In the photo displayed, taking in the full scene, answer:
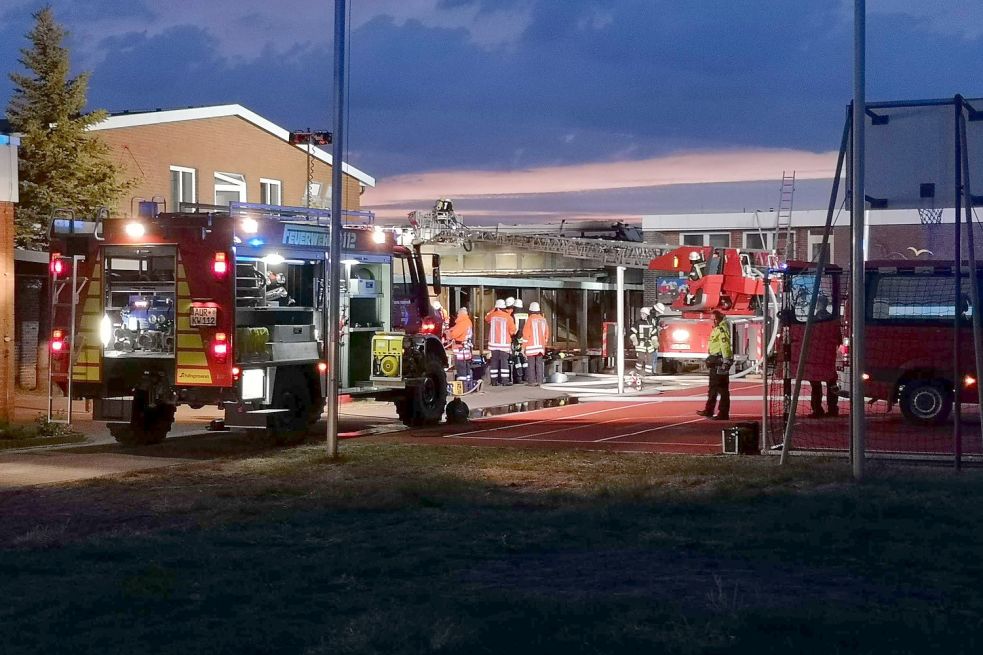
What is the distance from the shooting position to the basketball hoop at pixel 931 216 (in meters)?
15.9

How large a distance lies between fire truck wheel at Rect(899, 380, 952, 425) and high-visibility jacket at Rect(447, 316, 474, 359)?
9237mm

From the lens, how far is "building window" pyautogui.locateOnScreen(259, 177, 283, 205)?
117 feet

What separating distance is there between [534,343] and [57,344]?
14389 millimetres

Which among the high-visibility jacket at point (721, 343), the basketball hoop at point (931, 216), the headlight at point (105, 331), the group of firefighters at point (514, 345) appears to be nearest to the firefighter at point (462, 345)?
the group of firefighters at point (514, 345)

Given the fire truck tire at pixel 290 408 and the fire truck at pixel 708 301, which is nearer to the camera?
the fire truck tire at pixel 290 408

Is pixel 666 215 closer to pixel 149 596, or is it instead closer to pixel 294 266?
pixel 294 266

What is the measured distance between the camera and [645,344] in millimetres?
35812

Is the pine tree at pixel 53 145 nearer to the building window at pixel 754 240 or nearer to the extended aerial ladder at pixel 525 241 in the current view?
the extended aerial ladder at pixel 525 241

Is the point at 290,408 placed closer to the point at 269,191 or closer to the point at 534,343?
the point at 534,343

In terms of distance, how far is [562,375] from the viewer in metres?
32.9

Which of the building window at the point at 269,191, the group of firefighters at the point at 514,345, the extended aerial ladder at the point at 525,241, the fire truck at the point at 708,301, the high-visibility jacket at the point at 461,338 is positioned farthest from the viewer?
the extended aerial ladder at the point at 525,241

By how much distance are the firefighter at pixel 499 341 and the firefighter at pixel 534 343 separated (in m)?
0.50

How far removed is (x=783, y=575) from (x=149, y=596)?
3751 mm

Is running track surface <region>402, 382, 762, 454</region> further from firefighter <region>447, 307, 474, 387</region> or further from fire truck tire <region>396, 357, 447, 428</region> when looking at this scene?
firefighter <region>447, 307, 474, 387</region>
